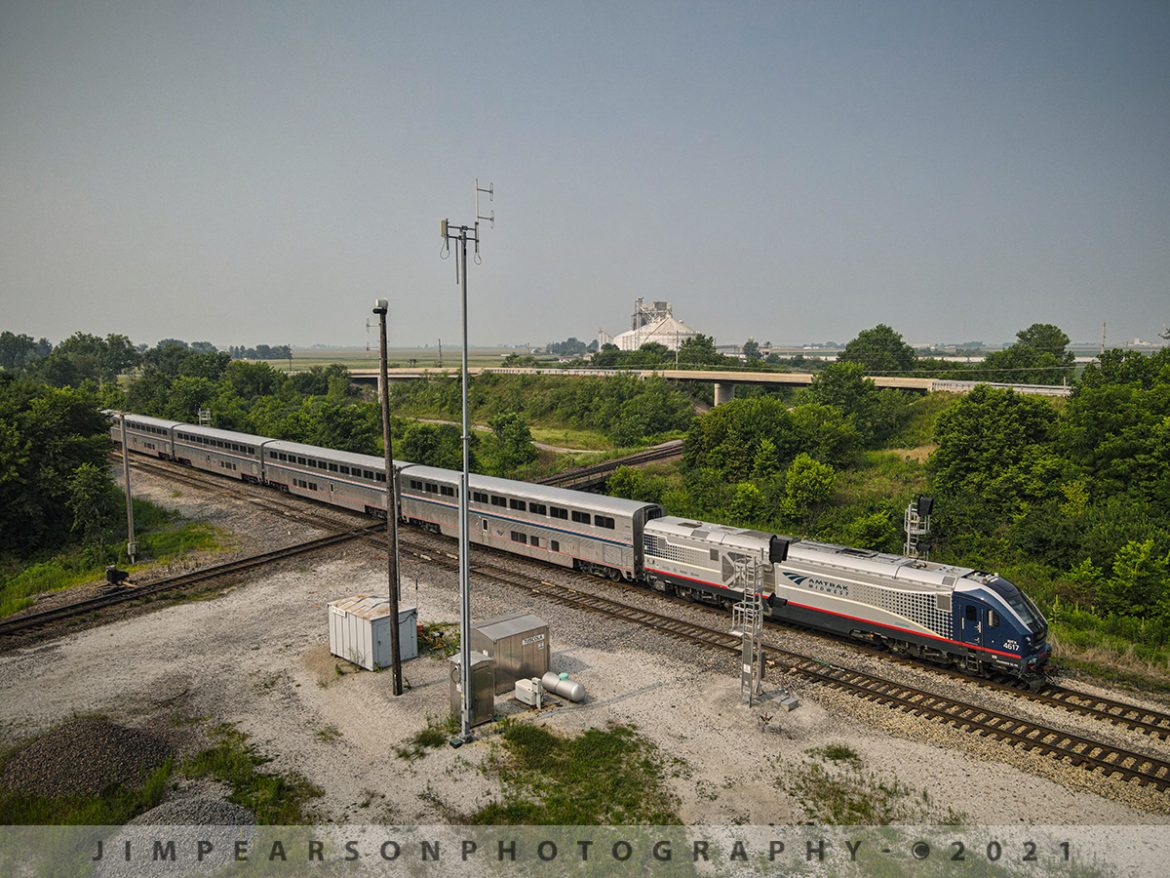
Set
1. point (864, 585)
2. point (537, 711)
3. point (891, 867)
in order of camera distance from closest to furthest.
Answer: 1. point (891, 867)
2. point (537, 711)
3. point (864, 585)

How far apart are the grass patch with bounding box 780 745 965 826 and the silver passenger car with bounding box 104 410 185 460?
62.6 metres

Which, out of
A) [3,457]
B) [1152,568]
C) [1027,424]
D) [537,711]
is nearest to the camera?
[537,711]

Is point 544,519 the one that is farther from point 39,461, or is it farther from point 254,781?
point 39,461

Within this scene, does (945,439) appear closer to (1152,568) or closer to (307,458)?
(1152,568)

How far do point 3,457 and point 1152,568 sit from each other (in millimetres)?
54026

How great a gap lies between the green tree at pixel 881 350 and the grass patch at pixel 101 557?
309 feet

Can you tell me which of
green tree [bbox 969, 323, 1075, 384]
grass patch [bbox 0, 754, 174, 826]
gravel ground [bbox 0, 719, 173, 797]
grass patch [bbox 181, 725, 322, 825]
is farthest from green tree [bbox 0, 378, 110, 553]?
green tree [bbox 969, 323, 1075, 384]

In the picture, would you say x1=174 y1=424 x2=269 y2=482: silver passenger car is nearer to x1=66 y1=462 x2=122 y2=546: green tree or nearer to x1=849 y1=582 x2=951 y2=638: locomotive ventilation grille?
x1=66 y1=462 x2=122 y2=546: green tree

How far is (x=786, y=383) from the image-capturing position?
95438 mm

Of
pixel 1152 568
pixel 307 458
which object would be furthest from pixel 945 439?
pixel 307 458

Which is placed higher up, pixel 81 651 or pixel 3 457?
pixel 3 457

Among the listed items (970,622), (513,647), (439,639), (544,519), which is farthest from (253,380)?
(970,622)

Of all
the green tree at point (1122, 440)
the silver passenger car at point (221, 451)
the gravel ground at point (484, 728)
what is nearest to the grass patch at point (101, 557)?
the gravel ground at point (484, 728)

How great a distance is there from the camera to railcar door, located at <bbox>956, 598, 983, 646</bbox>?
817 inches
